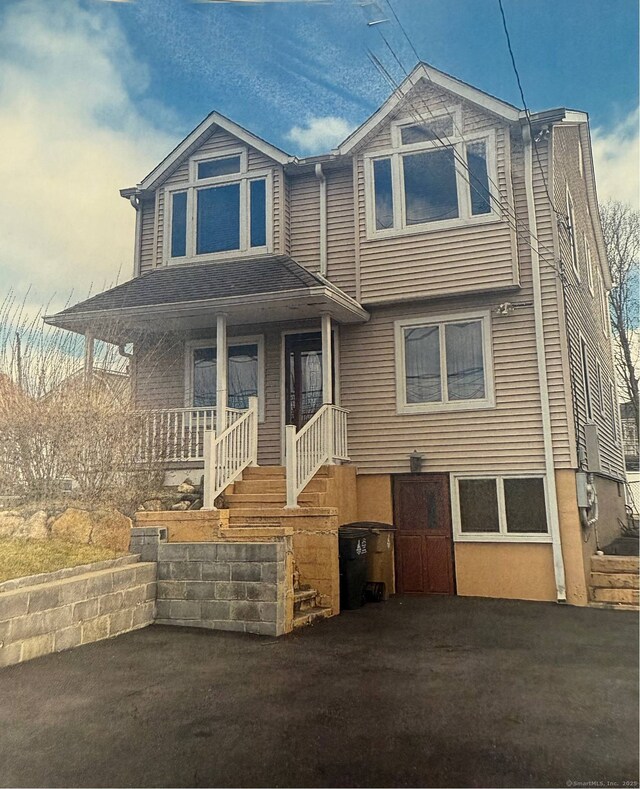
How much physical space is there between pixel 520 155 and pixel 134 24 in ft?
17.1

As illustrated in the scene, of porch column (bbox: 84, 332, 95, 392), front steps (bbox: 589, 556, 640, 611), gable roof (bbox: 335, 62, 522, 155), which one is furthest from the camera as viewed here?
porch column (bbox: 84, 332, 95, 392)

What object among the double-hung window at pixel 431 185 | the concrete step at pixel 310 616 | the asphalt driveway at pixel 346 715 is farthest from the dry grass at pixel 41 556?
the double-hung window at pixel 431 185

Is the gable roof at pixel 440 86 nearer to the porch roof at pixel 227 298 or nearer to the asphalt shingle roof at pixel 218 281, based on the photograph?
the porch roof at pixel 227 298

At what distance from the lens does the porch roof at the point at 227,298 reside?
21.0 ft

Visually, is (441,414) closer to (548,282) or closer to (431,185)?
(548,282)

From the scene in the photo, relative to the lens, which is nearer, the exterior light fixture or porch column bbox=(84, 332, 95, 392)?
porch column bbox=(84, 332, 95, 392)

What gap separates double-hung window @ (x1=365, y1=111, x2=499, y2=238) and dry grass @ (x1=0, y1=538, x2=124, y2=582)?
4632 mm

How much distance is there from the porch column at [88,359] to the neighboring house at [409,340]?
28cm

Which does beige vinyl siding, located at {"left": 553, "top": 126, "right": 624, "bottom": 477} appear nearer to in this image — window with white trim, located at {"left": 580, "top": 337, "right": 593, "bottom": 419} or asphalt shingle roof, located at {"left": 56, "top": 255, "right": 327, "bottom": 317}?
window with white trim, located at {"left": 580, "top": 337, "right": 593, "bottom": 419}

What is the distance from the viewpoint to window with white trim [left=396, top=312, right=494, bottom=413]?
678cm

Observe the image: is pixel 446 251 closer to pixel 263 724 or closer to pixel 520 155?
pixel 520 155

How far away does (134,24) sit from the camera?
2545 millimetres

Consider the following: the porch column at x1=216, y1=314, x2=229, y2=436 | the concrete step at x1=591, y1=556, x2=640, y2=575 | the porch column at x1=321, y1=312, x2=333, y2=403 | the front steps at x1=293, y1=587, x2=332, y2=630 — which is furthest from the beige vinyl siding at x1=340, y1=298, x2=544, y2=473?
the front steps at x1=293, y1=587, x2=332, y2=630

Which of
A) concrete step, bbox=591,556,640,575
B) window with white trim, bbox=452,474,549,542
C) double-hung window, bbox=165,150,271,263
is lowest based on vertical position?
concrete step, bbox=591,556,640,575
